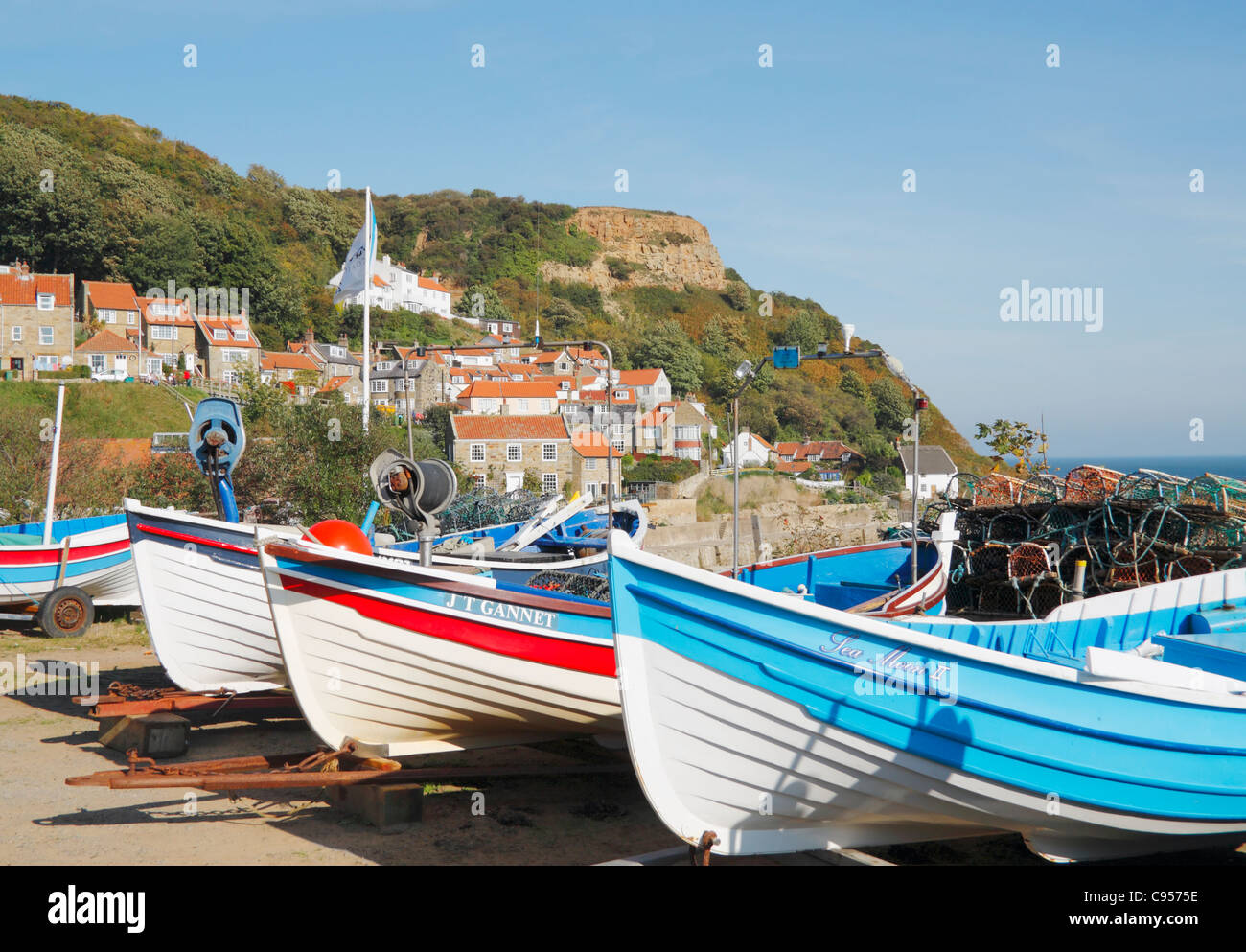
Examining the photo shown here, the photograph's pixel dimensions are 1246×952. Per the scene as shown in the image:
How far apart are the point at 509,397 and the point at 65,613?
55201 mm

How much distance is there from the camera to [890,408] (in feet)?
348

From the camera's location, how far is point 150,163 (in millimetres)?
86875

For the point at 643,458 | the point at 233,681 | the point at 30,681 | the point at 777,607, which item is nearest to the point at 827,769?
the point at 777,607

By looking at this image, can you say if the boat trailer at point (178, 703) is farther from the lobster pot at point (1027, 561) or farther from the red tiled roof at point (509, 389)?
the red tiled roof at point (509, 389)

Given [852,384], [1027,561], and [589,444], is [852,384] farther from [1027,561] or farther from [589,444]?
[1027,561]

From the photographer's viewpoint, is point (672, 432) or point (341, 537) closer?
point (341, 537)

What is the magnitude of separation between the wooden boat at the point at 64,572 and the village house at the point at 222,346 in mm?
54251

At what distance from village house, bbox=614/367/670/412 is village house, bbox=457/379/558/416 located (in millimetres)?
16438

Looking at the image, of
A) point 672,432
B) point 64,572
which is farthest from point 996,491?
point 672,432

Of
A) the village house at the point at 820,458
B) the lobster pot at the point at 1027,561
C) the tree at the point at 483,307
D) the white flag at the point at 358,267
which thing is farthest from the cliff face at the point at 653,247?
the lobster pot at the point at 1027,561

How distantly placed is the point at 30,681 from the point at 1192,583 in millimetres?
12568

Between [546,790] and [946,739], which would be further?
[546,790]

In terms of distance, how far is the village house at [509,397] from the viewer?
67.2 metres
